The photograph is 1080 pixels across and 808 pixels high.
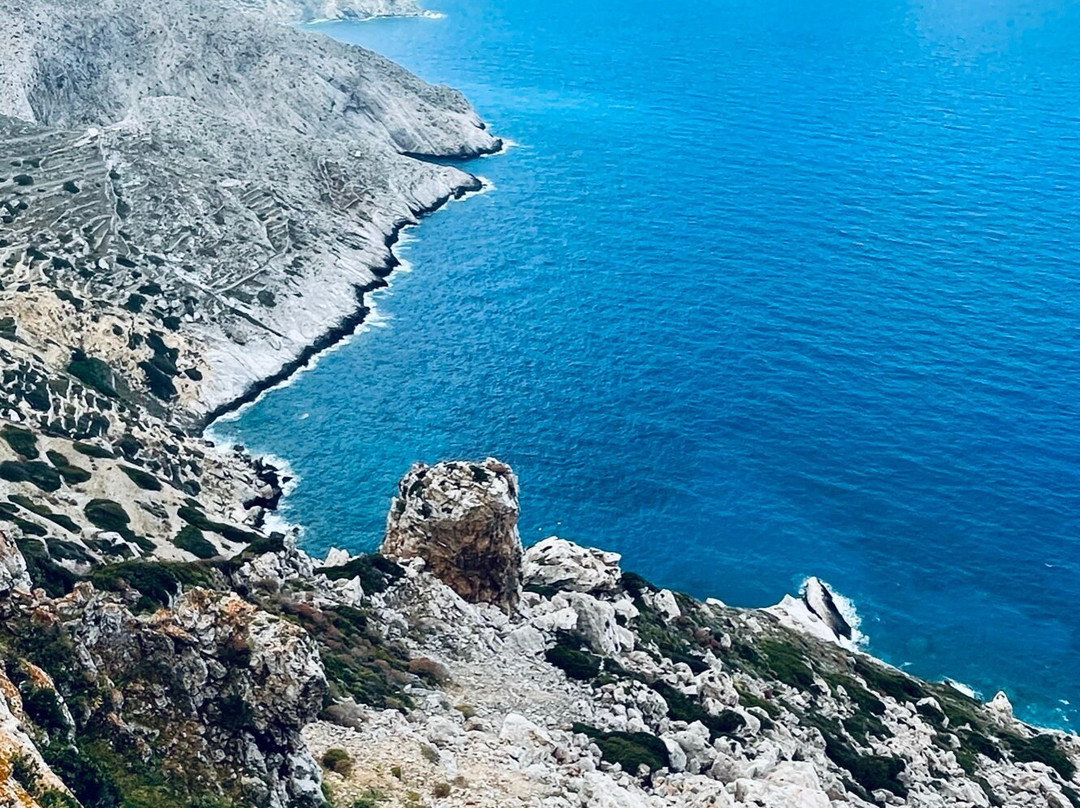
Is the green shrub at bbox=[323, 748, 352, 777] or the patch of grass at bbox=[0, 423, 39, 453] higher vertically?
the green shrub at bbox=[323, 748, 352, 777]

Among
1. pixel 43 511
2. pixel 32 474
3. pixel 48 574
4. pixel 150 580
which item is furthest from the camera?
pixel 32 474

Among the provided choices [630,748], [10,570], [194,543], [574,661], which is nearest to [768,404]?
[194,543]

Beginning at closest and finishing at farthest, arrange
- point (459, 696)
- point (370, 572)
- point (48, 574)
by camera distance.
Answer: point (459, 696) → point (48, 574) → point (370, 572)

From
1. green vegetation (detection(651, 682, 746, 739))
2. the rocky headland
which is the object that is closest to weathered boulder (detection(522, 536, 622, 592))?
the rocky headland

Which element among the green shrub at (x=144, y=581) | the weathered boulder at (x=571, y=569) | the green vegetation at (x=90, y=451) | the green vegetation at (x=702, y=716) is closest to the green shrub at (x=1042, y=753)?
the green vegetation at (x=702, y=716)

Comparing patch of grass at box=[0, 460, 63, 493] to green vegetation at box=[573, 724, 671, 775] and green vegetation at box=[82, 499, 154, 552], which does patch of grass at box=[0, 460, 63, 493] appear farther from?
green vegetation at box=[573, 724, 671, 775]

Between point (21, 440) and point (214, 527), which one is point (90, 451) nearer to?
point (21, 440)
